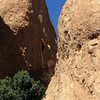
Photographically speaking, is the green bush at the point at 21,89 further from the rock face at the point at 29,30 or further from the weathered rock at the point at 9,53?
the rock face at the point at 29,30

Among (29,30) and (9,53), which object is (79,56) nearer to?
(9,53)

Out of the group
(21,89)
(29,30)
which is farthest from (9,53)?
(21,89)

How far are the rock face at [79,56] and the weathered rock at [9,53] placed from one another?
1491 cm

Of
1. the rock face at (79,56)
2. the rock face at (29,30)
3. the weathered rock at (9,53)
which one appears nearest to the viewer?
the rock face at (79,56)

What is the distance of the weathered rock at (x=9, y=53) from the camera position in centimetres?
2611

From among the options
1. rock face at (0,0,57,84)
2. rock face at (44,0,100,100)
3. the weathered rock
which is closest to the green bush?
the weathered rock

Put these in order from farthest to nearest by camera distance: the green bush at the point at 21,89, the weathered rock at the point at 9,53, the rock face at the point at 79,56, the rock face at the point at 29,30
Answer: the rock face at the point at 29,30
the weathered rock at the point at 9,53
the green bush at the point at 21,89
the rock face at the point at 79,56

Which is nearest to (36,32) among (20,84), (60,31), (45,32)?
(45,32)

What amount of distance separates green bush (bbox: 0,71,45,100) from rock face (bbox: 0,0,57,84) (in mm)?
4114

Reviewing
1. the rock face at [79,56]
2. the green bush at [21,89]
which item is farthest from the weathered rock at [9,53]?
the rock face at [79,56]

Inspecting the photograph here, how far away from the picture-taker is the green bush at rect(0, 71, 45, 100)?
2169 centimetres

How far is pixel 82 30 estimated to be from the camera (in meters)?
10.1

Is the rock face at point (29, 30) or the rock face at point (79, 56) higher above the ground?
the rock face at point (79, 56)

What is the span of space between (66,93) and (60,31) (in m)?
2.16
